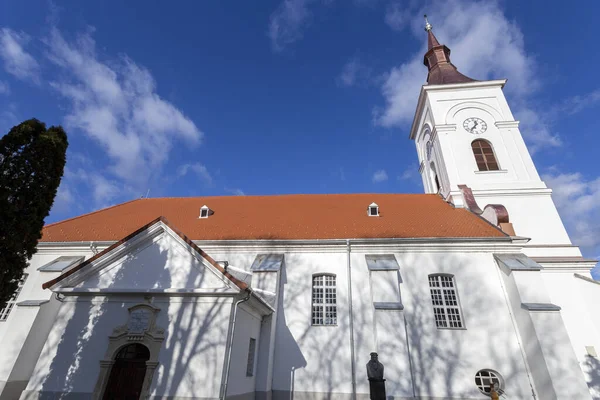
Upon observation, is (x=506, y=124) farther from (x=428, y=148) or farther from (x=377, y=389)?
(x=377, y=389)

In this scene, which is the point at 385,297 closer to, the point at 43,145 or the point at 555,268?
the point at 555,268

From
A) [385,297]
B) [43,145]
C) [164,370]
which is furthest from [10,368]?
[385,297]

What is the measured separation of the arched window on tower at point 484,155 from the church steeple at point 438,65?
5.47m

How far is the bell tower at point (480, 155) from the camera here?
15.6m

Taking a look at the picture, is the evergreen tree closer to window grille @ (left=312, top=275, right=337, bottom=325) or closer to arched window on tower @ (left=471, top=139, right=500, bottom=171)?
window grille @ (left=312, top=275, right=337, bottom=325)

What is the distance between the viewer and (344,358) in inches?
439

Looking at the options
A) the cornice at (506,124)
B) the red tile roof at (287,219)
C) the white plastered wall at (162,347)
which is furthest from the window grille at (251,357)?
the cornice at (506,124)

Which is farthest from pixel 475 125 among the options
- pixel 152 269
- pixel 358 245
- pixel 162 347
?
pixel 162 347

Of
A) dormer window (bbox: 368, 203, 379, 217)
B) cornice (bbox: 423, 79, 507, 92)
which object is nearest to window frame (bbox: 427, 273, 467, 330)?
dormer window (bbox: 368, 203, 379, 217)

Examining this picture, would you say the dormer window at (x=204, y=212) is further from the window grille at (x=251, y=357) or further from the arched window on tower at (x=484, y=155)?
the arched window on tower at (x=484, y=155)

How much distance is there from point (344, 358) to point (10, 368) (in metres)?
11.3

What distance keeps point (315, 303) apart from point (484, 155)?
13441 millimetres

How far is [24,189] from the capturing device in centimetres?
826

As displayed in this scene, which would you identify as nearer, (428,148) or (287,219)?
(287,219)
